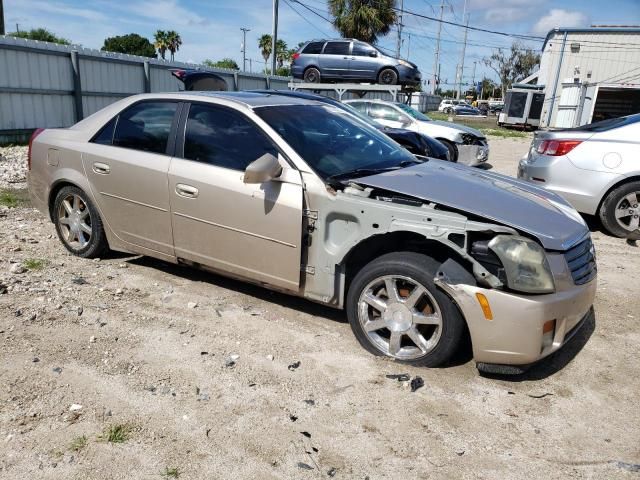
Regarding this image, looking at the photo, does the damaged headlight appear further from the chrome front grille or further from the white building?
the white building

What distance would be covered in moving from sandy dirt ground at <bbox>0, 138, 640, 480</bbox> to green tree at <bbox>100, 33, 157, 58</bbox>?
68516 millimetres

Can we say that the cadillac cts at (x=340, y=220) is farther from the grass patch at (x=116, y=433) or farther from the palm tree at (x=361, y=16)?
the palm tree at (x=361, y=16)

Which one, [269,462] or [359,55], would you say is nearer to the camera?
[269,462]

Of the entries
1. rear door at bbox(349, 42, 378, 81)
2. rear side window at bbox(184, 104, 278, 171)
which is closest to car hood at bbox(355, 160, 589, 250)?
rear side window at bbox(184, 104, 278, 171)

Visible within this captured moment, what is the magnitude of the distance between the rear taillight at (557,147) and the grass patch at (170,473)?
18.7 ft

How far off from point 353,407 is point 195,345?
1.18 metres

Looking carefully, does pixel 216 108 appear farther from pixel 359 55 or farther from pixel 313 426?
pixel 359 55

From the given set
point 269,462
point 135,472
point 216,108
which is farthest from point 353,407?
point 216,108

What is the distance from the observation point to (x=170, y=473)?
2.29 meters

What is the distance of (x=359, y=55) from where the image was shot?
17.2m

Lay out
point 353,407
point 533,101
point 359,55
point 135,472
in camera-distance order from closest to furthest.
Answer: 1. point 135,472
2. point 353,407
3. point 359,55
4. point 533,101

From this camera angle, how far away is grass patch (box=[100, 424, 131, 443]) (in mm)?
2490

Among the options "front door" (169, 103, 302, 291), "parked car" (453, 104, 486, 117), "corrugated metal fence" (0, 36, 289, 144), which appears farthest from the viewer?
"parked car" (453, 104, 486, 117)

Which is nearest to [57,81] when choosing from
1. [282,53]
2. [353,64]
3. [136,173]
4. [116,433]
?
[353,64]
